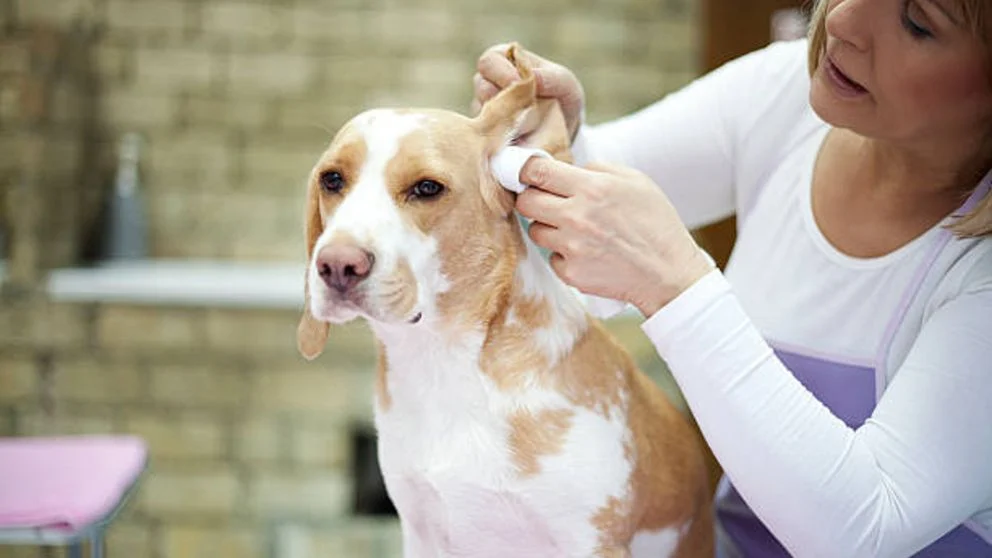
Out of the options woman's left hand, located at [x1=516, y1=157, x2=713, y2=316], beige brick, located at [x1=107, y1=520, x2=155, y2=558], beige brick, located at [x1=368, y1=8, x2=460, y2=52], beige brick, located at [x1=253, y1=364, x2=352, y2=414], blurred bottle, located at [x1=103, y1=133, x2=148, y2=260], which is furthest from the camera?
beige brick, located at [x1=368, y1=8, x2=460, y2=52]

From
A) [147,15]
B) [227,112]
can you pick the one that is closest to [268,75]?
[227,112]

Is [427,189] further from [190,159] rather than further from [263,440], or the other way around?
[190,159]

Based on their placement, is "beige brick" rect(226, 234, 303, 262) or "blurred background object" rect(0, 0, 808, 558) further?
"beige brick" rect(226, 234, 303, 262)

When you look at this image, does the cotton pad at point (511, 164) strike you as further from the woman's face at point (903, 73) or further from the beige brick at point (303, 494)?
the beige brick at point (303, 494)

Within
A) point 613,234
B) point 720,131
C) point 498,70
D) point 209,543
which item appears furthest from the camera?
point 209,543

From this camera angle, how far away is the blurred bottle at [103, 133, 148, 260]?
3348mm

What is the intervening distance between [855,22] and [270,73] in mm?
2594

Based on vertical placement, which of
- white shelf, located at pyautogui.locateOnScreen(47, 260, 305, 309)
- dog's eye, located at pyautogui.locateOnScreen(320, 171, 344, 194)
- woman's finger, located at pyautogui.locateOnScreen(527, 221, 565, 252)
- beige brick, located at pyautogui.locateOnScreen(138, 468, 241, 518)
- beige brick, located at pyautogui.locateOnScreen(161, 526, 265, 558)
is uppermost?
dog's eye, located at pyautogui.locateOnScreen(320, 171, 344, 194)

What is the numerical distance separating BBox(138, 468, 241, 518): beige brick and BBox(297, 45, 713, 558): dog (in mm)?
2154

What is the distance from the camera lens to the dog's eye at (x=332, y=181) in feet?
3.27

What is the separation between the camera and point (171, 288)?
3002 millimetres

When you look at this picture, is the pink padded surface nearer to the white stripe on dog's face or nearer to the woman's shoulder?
the white stripe on dog's face

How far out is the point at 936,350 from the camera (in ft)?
3.38

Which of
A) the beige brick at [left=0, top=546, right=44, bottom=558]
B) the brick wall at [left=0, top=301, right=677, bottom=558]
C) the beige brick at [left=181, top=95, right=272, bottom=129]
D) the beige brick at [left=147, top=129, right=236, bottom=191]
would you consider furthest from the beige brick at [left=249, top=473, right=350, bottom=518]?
the beige brick at [left=181, top=95, right=272, bottom=129]
